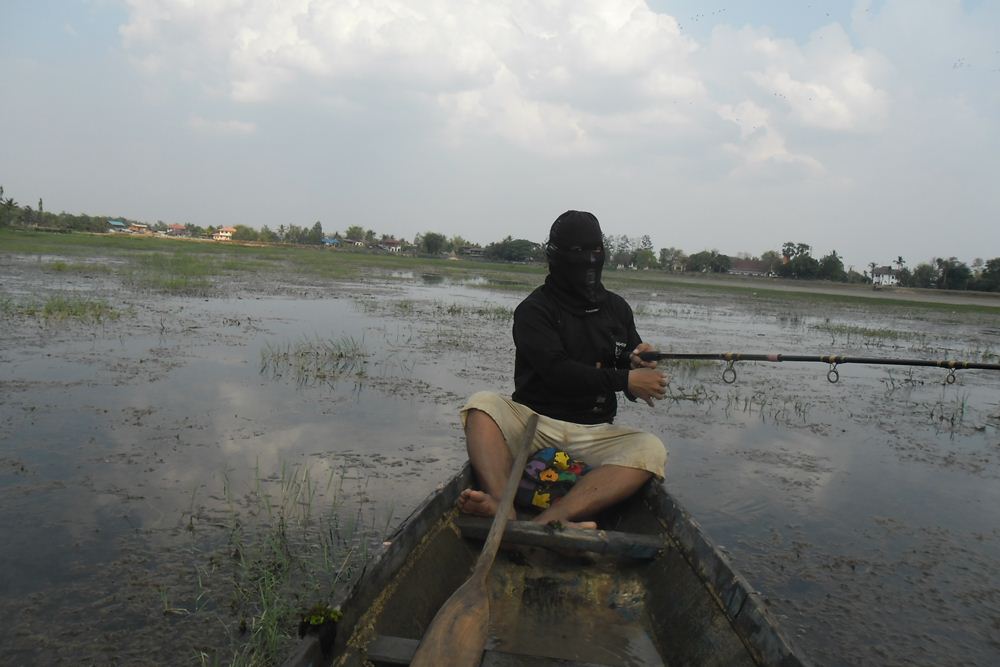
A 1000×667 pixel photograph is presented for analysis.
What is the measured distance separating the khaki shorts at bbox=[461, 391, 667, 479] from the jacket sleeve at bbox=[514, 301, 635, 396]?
226mm

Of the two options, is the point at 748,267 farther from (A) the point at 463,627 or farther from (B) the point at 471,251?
(A) the point at 463,627

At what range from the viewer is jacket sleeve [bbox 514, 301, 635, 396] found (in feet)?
10.6

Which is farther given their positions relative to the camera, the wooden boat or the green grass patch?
the green grass patch

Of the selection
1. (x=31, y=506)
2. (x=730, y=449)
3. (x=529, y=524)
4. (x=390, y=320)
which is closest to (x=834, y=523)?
(x=730, y=449)

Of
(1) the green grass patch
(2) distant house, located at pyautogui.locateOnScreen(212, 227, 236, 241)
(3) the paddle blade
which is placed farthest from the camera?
(2) distant house, located at pyautogui.locateOnScreen(212, 227, 236, 241)

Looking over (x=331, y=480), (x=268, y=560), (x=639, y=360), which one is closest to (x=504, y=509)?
(x=639, y=360)

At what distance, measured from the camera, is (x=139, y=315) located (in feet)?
35.5

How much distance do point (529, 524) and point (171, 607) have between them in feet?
5.48

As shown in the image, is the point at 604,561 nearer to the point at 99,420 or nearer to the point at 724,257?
the point at 99,420

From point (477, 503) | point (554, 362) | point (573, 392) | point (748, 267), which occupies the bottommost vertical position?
point (477, 503)

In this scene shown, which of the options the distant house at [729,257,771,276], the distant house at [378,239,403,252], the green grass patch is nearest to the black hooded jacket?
the green grass patch

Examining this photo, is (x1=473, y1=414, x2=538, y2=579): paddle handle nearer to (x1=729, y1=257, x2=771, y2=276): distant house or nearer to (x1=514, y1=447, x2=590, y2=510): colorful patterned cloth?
(x1=514, y1=447, x2=590, y2=510): colorful patterned cloth

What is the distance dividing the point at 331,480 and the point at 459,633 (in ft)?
8.88

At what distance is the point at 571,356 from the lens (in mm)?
3426
